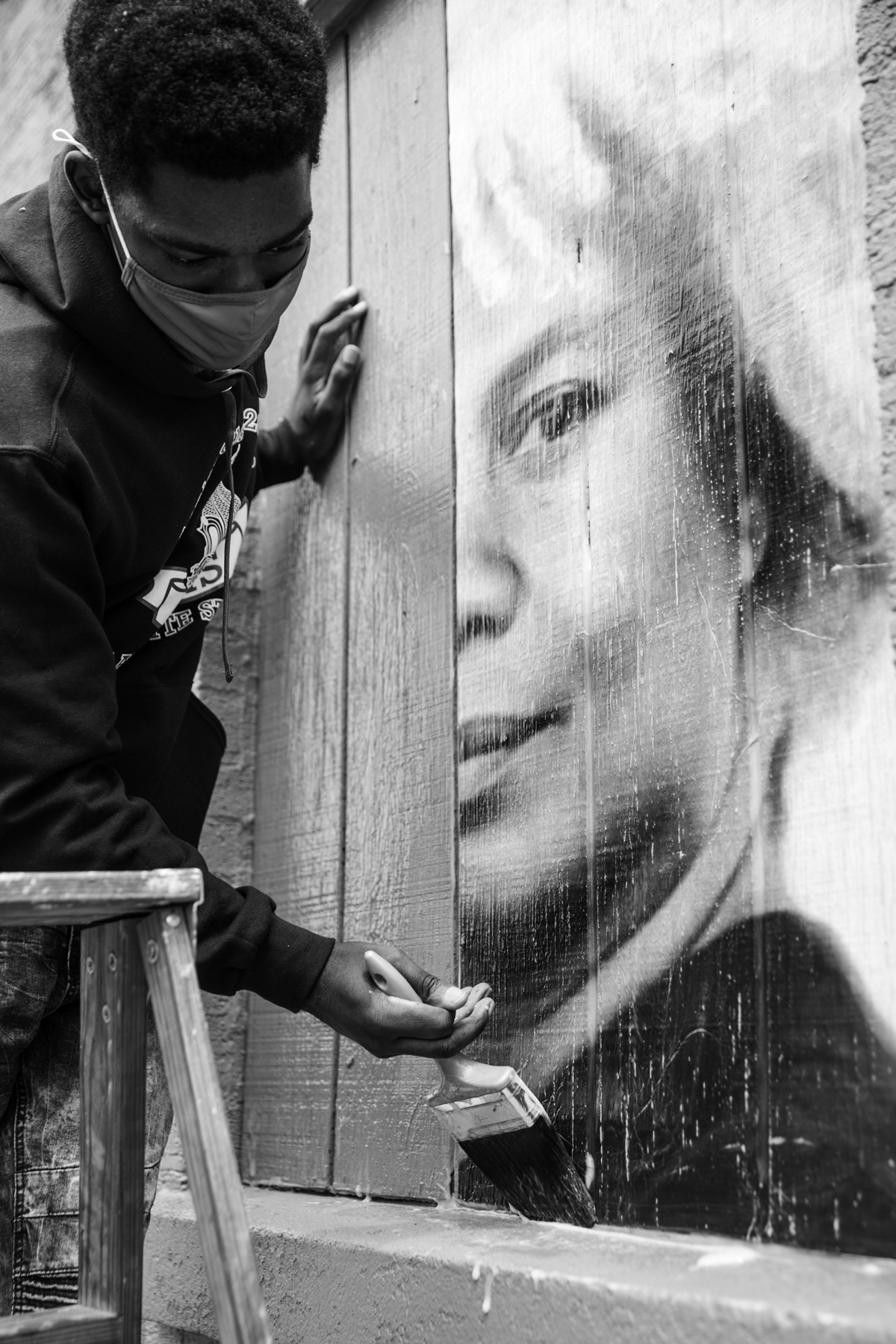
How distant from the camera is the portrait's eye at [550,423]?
1785mm

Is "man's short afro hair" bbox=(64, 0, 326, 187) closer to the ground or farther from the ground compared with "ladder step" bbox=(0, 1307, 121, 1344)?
farther from the ground

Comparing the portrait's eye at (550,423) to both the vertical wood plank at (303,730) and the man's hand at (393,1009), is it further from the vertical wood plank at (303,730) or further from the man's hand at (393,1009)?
the man's hand at (393,1009)

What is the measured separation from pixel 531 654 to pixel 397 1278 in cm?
76

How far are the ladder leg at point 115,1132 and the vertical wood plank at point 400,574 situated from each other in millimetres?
627

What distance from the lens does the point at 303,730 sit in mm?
2291

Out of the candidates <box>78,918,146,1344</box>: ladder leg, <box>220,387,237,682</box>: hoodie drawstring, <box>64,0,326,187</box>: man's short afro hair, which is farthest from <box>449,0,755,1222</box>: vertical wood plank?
<box>78,918,146,1344</box>: ladder leg

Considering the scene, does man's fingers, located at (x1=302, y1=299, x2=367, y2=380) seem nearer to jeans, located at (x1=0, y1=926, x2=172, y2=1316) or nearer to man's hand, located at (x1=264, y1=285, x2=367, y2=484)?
man's hand, located at (x1=264, y1=285, x2=367, y2=484)

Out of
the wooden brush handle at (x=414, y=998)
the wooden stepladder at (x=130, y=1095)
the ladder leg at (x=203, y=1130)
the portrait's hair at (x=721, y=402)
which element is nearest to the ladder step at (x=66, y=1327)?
the wooden stepladder at (x=130, y=1095)

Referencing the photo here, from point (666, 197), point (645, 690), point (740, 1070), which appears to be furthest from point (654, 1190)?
point (666, 197)

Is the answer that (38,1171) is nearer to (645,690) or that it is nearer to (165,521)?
(165,521)

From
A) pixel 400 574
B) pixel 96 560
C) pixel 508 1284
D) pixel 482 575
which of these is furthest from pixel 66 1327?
pixel 400 574

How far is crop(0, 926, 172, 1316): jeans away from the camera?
1.59 m

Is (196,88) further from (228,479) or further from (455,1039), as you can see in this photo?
(455,1039)

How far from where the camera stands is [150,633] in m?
1.82
